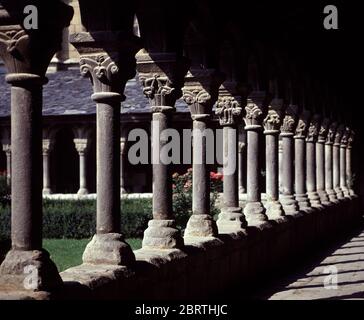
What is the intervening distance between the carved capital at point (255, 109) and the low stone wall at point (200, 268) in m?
1.25

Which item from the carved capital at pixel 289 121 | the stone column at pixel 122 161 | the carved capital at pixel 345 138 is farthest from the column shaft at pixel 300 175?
the stone column at pixel 122 161

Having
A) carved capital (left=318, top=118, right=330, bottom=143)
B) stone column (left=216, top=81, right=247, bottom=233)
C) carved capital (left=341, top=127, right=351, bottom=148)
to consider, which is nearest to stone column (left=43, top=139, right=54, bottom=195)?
carved capital (left=341, top=127, right=351, bottom=148)

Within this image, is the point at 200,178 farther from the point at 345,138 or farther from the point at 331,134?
the point at 345,138

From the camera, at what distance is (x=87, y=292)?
432 cm

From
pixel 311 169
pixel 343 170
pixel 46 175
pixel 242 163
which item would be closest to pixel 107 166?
pixel 311 169

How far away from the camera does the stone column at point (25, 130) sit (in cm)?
401

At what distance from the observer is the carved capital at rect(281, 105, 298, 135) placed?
1163cm

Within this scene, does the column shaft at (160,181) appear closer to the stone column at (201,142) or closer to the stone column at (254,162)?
the stone column at (201,142)

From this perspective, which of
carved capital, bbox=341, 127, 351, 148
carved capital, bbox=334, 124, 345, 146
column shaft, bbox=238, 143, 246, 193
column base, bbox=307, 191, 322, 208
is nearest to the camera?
column base, bbox=307, 191, 322, 208

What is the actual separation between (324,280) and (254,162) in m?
1.82

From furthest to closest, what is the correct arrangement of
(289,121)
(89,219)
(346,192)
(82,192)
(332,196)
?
(82,192) → (346,192) → (332,196) → (89,219) → (289,121)

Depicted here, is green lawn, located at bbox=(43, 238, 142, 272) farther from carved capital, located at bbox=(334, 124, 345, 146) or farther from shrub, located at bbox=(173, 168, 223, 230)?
carved capital, located at bbox=(334, 124, 345, 146)

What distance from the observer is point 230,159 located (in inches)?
322

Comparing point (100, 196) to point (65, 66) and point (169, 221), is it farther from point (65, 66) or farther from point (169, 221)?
point (65, 66)
